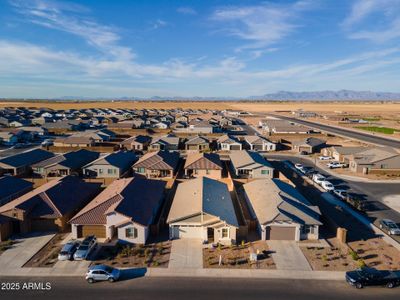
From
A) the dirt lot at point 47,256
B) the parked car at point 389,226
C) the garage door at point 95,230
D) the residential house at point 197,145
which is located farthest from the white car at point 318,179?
the dirt lot at point 47,256

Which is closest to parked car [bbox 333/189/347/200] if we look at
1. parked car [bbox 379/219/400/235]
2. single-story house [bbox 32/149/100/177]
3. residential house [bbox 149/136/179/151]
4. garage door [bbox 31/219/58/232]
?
parked car [bbox 379/219/400/235]

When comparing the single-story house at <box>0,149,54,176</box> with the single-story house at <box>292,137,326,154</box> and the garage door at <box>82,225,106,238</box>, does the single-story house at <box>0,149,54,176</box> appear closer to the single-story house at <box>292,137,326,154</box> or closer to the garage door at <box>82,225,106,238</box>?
the garage door at <box>82,225,106,238</box>

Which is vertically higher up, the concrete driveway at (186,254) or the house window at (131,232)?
the house window at (131,232)

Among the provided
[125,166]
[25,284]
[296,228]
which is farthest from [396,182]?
[25,284]

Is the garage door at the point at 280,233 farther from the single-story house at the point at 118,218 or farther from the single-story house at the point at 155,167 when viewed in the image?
the single-story house at the point at 155,167

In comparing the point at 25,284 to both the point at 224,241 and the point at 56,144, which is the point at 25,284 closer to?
the point at 224,241

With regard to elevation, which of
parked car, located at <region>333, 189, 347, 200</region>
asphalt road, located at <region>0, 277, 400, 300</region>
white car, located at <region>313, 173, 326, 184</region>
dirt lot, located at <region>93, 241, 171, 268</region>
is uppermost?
white car, located at <region>313, 173, 326, 184</region>
